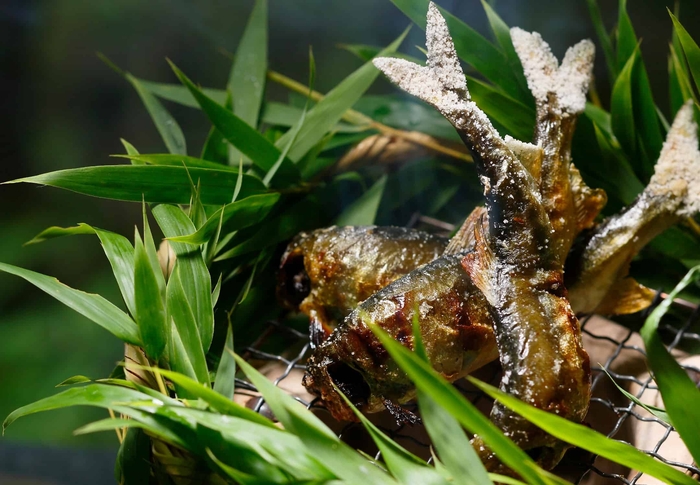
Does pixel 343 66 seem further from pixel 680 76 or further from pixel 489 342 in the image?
pixel 489 342

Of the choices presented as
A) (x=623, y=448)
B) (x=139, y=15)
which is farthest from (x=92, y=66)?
(x=623, y=448)

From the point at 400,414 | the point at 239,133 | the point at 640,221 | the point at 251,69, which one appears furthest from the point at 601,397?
the point at 251,69

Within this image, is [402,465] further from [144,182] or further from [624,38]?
[624,38]

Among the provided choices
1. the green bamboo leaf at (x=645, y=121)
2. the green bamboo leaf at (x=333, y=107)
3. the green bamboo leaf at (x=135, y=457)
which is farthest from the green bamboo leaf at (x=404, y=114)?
the green bamboo leaf at (x=135, y=457)

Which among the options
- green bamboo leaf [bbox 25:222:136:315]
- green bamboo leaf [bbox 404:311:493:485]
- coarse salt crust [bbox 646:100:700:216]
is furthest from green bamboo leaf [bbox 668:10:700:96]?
green bamboo leaf [bbox 25:222:136:315]

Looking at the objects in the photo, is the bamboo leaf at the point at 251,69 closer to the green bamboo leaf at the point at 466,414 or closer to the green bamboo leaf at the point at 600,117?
the green bamboo leaf at the point at 600,117
